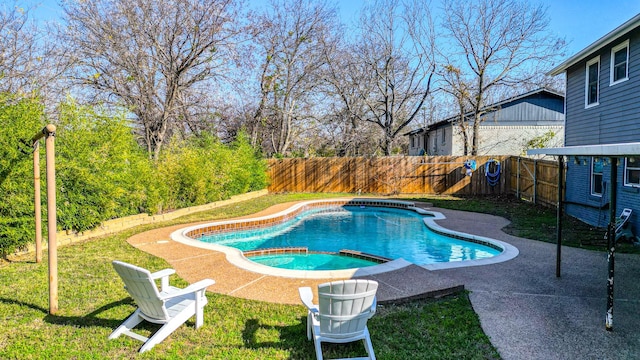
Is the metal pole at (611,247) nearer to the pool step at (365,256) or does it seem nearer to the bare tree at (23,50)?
the pool step at (365,256)

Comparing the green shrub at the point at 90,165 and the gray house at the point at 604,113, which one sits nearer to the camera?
the green shrub at the point at 90,165

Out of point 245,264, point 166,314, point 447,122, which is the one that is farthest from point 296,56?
point 166,314

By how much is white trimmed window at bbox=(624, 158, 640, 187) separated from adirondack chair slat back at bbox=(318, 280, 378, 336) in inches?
308

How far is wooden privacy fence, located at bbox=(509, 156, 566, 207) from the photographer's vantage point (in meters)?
11.8

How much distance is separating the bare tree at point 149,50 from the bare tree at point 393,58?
8348mm

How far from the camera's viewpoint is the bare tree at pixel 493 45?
18797 millimetres

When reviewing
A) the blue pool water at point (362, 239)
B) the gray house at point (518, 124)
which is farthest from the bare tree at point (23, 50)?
the gray house at point (518, 124)

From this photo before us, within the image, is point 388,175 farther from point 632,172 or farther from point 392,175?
point 632,172

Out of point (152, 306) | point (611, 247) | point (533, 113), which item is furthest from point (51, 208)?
point (533, 113)

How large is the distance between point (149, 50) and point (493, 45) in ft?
54.0

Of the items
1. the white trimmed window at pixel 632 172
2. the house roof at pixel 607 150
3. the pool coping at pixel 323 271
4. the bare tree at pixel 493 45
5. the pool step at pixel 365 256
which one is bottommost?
the pool step at pixel 365 256

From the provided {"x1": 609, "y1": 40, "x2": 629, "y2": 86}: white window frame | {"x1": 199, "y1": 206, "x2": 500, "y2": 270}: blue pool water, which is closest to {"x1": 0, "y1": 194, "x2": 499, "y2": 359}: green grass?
{"x1": 199, "y1": 206, "x2": 500, "y2": 270}: blue pool water

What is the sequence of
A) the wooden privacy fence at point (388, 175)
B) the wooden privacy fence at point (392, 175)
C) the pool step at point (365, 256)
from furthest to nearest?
the wooden privacy fence at point (388, 175) → the wooden privacy fence at point (392, 175) → the pool step at point (365, 256)

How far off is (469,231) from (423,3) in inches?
605
